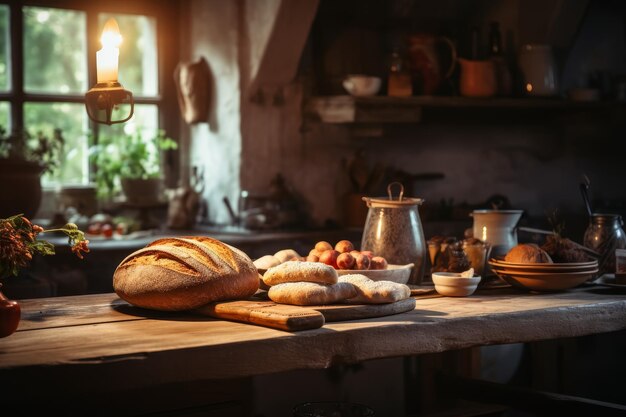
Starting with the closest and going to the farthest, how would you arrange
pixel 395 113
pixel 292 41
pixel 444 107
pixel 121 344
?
pixel 121 344
pixel 292 41
pixel 395 113
pixel 444 107

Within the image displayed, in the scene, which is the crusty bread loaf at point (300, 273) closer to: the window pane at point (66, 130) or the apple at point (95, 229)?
the apple at point (95, 229)

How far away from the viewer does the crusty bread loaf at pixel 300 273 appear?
7.54 feet

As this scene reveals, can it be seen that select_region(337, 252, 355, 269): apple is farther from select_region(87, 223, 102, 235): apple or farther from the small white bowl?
select_region(87, 223, 102, 235): apple

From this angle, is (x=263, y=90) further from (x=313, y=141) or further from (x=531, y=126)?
(x=531, y=126)

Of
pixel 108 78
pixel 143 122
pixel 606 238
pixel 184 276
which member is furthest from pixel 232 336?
pixel 143 122

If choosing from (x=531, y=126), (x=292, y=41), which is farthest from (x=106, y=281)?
(x=531, y=126)

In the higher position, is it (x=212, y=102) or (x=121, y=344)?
(x=212, y=102)

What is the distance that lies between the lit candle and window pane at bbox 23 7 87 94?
3.26m

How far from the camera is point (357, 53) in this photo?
227 inches

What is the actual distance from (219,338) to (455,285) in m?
0.93

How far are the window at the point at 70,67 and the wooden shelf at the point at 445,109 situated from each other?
1.10 meters

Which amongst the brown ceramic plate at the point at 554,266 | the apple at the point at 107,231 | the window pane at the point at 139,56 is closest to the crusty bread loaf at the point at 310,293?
the brown ceramic plate at the point at 554,266

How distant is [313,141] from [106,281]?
1.64 metres

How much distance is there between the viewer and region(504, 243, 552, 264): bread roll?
108 inches
